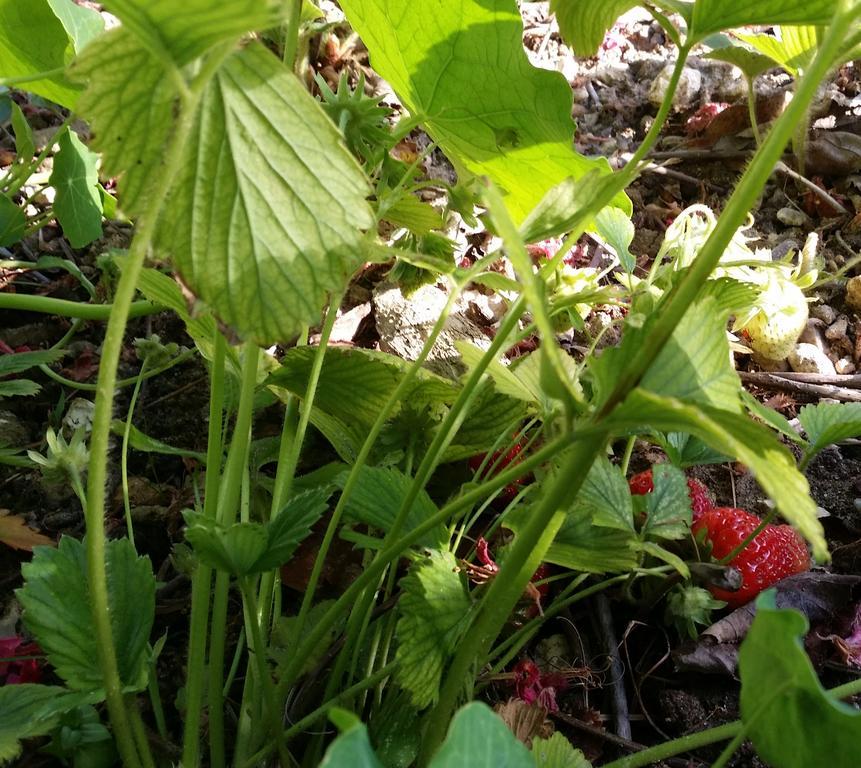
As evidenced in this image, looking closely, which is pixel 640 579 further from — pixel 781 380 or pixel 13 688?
pixel 13 688

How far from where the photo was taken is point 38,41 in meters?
0.93

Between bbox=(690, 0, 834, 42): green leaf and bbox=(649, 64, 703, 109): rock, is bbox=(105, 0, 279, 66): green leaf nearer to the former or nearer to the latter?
bbox=(690, 0, 834, 42): green leaf

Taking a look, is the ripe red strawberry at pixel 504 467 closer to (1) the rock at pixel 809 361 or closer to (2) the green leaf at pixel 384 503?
(2) the green leaf at pixel 384 503

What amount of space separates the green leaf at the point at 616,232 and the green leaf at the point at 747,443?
1.69 feet

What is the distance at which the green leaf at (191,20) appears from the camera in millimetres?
302

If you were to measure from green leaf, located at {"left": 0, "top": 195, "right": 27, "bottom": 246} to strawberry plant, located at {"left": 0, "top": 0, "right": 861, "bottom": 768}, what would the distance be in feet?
0.57

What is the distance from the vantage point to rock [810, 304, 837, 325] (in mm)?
1348

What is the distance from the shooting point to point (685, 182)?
62.5 inches

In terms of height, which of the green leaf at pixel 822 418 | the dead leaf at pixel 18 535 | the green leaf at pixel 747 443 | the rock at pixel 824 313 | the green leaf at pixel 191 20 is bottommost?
the dead leaf at pixel 18 535

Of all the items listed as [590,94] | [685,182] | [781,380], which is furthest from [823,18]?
[590,94]

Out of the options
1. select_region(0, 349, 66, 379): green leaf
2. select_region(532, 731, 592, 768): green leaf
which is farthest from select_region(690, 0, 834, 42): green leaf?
select_region(0, 349, 66, 379): green leaf

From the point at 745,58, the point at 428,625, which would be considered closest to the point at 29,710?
the point at 428,625

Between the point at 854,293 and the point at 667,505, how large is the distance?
0.84m

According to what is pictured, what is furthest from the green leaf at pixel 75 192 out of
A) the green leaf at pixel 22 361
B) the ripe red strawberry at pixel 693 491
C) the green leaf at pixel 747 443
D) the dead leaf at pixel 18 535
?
the green leaf at pixel 747 443
